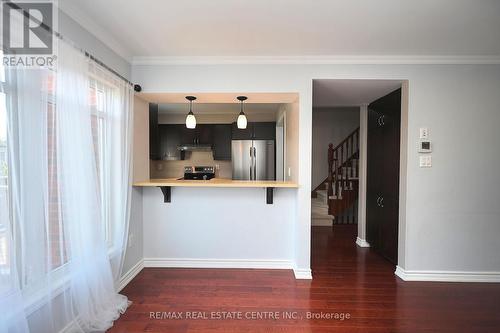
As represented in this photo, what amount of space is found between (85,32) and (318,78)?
235cm

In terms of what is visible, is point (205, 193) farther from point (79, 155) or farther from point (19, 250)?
point (19, 250)

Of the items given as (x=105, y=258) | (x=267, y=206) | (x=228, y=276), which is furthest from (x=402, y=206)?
(x=105, y=258)

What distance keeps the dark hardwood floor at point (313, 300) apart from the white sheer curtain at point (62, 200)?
0.43 m

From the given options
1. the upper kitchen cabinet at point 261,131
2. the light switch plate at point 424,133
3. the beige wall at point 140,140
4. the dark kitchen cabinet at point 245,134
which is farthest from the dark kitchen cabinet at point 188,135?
the light switch plate at point 424,133

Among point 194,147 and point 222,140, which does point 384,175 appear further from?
point 194,147

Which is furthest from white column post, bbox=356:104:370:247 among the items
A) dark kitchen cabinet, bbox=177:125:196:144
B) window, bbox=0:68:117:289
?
window, bbox=0:68:117:289

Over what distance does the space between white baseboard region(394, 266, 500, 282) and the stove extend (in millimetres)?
4088

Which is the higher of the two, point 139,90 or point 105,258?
point 139,90

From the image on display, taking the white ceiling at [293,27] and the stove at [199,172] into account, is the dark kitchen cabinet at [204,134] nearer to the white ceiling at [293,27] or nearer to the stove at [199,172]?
the stove at [199,172]

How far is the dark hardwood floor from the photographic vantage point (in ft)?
6.54

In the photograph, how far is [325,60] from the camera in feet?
8.98

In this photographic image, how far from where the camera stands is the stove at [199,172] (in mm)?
5500

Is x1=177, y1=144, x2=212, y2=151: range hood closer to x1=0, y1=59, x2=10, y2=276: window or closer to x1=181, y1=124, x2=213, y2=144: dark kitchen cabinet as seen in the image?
x1=181, y1=124, x2=213, y2=144: dark kitchen cabinet

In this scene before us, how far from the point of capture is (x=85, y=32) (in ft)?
6.68
